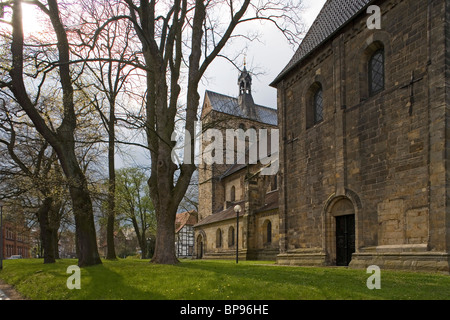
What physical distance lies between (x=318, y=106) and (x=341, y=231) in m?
6.12

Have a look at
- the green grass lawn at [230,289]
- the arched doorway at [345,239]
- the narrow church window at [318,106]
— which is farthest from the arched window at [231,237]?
the green grass lawn at [230,289]

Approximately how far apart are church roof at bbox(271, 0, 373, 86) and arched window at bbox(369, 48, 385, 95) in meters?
1.86

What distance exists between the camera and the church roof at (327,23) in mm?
16038

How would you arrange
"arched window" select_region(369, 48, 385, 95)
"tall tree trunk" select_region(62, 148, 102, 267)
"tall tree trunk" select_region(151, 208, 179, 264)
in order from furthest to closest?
"arched window" select_region(369, 48, 385, 95) → "tall tree trunk" select_region(62, 148, 102, 267) → "tall tree trunk" select_region(151, 208, 179, 264)

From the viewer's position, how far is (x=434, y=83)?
1180 cm

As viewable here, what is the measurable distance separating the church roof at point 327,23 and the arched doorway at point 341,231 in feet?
23.3

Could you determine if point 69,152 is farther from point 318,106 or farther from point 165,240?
point 318,106

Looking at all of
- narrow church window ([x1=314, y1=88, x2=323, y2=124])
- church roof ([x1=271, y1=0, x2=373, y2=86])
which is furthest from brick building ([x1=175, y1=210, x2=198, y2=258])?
narrow church window ([x1=314, y1=88, x2=323, y2=124])

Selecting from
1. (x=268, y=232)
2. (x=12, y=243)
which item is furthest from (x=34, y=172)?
(x=12, y=243)

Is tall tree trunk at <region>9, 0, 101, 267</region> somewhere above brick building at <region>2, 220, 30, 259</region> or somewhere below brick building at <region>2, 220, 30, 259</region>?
above

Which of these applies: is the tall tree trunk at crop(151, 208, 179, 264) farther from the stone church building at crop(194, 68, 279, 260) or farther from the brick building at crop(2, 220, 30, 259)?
the brick building at crop(2, 220, 30, 259)

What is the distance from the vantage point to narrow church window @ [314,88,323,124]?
59.8ft
